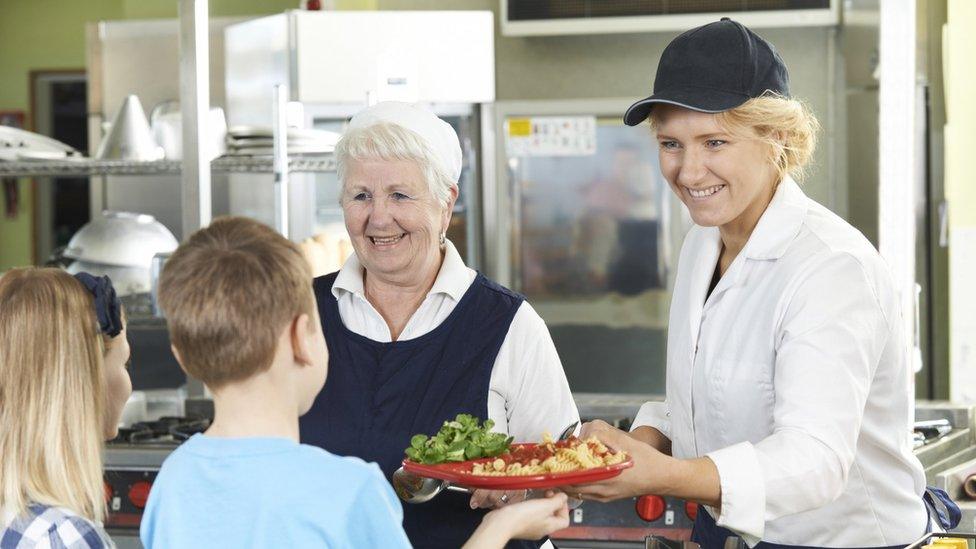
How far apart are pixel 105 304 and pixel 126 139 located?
1.47 meters

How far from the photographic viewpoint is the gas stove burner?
2592 mm

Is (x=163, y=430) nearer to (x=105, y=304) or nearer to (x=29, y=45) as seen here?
(x=105, y=304)

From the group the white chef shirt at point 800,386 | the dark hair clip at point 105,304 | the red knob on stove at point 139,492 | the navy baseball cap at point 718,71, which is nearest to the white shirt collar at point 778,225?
the white chef shirt at point 800,386

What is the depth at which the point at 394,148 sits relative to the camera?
6.01 feet

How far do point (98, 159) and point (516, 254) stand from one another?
233 cm

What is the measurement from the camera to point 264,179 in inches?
197

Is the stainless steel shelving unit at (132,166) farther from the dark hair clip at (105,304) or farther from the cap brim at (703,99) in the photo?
the cap brim at (703,99)

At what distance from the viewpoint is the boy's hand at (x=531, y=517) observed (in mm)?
1382

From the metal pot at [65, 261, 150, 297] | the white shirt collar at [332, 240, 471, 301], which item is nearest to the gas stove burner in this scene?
the metal pot at [65, 261, 150, 297]

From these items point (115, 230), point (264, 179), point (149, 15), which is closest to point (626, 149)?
point (264, 179)

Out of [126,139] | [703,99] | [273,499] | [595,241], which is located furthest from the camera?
[595,241]

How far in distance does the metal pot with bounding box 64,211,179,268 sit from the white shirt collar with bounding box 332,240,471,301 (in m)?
1.39

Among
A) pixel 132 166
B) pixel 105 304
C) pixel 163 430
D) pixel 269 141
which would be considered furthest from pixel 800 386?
pixel 132 166

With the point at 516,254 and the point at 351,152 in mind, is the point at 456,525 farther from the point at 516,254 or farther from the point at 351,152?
the point at 516,254
